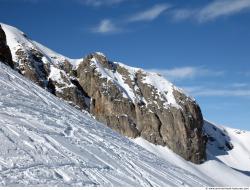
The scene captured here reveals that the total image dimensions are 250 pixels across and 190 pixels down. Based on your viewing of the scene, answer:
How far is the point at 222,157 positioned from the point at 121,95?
48.7m

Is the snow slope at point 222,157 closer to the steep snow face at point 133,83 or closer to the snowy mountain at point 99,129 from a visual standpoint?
the snowy mountain at point 99,129

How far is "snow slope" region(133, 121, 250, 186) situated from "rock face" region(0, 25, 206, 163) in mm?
3554

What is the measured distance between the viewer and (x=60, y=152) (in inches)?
530

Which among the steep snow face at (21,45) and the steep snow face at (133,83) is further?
the steep snow face at (133,83)

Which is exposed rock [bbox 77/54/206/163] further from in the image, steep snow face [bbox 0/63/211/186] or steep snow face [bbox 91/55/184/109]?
steep snow face [bbox 0/63/211/186]

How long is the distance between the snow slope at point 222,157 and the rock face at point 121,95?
140 inches

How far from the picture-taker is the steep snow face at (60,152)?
11.4 meters

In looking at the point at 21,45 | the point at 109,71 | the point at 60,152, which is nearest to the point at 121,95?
the point at 109,71

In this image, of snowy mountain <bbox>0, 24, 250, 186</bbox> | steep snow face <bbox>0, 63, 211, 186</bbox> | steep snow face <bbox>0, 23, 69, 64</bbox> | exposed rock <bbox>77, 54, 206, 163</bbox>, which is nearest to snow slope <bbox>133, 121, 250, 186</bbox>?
snowy mountain <bbox>0, 24, 250, 186</bbox>

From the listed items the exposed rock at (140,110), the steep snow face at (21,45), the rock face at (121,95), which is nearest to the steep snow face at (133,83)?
the rock face at (121,95)

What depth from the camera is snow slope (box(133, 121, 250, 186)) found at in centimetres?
10188

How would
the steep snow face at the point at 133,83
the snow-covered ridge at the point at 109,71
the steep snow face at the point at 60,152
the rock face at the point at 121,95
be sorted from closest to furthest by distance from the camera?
the steep snow face at the point at 60,152 < the rock face at the point at 121,95 < the snow-covered ridge at the point at 109,71 < the steep snow face at the point at 133,83

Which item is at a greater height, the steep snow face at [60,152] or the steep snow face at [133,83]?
the steep snow face at [133,83]

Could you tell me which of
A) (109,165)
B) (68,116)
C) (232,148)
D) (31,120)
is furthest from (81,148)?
(232,148)
